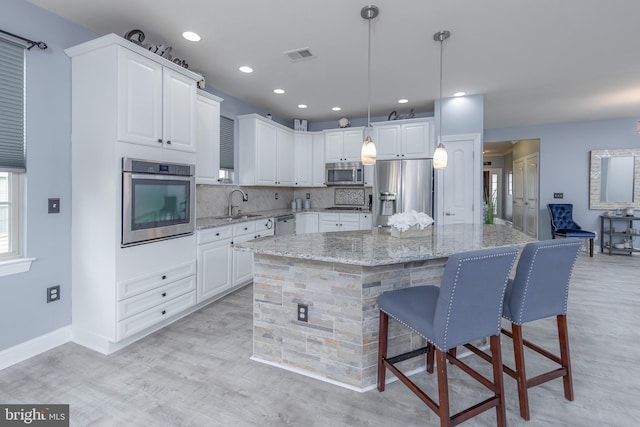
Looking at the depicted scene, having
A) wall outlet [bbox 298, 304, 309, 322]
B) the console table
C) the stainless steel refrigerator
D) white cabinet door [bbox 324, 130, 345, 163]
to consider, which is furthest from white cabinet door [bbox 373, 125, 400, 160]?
the console table

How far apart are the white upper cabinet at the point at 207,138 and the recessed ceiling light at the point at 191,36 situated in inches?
28.2

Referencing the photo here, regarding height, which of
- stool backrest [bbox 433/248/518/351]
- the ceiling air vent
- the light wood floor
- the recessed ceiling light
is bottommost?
the light wood floor

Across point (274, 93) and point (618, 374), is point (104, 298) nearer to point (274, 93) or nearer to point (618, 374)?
point (274, 93)

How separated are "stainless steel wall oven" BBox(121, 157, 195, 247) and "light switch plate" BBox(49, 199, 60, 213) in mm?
548

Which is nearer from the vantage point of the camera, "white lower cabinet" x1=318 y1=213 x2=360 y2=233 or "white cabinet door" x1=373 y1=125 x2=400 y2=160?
"white cabinet door" x1=373 y1=125 x2=400 y2=160

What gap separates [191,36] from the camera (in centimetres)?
283

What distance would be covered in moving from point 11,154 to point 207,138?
1.79m

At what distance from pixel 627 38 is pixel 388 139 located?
280 centimetres

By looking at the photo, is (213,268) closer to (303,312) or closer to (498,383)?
(303,312)

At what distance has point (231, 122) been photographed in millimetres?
4562

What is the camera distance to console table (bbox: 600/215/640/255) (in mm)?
5982

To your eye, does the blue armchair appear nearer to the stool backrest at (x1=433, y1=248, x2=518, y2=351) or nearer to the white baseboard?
the stool backrest at (x1=433, y1=248, x2=518, y2=351)

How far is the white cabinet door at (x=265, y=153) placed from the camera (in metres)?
4.72

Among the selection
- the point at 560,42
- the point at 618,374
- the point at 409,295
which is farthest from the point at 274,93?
the point at 618,374
